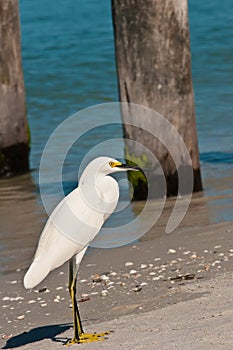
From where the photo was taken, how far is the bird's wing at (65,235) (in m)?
5.23

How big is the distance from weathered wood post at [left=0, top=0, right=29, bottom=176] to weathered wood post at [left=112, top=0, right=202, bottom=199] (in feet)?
6.74

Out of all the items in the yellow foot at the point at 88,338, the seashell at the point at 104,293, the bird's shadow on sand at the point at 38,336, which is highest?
the yellow foot at the point at 88,338

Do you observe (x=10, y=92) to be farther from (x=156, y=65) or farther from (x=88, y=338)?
(x=88, y=338)

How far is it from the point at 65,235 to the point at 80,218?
5.2 inches

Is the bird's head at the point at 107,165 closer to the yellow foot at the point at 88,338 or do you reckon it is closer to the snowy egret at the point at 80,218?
the snowy egret at the point at 80,218

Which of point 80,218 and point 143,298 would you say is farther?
point 143,298

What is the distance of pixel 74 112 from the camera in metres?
14.2

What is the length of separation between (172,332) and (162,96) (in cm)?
355

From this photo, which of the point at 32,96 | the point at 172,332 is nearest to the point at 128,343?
the point at 172,332

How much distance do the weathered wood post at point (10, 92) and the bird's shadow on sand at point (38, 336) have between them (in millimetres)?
4593

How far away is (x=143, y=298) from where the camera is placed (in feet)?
19.7

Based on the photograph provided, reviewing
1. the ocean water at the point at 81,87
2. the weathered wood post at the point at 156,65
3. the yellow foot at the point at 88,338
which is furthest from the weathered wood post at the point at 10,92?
the yellow foot at the point at 88,338

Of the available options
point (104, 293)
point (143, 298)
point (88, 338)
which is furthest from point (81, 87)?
point (88, 338)

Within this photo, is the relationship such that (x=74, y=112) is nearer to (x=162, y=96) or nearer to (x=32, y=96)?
(x=32, y=96)
